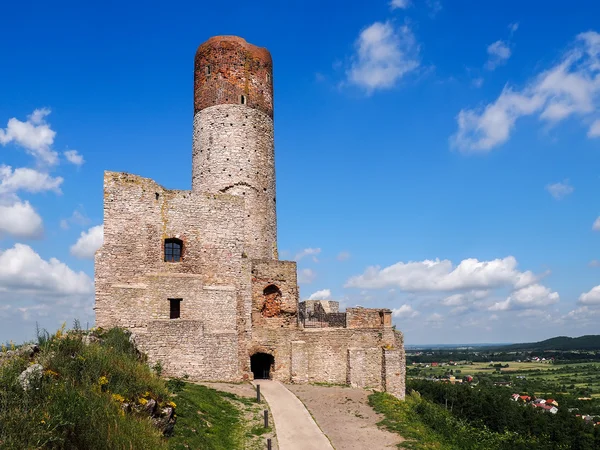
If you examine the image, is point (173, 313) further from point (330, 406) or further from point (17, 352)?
point (17, 352)

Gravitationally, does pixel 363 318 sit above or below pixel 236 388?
above

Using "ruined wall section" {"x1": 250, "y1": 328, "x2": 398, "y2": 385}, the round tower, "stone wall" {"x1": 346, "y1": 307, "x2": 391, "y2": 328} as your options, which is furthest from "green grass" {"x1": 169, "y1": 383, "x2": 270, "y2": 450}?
the round tower

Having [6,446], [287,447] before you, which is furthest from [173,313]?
[6,446]

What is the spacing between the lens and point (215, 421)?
536 inches

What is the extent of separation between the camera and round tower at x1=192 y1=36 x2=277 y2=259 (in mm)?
24188

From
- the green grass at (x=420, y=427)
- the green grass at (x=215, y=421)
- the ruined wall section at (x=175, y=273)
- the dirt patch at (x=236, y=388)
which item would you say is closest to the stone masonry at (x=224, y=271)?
the ruined wall section at (x=175, y=273)

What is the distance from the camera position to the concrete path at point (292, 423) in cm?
1290

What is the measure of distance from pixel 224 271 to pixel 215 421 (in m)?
8.64

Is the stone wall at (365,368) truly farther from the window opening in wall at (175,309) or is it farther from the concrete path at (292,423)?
the window opening in wall at (175,309)

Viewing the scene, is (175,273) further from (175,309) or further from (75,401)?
(75,401)

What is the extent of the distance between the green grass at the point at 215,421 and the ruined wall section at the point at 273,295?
5.76 metres

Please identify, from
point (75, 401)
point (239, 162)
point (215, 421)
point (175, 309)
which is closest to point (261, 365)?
point (175, 309)

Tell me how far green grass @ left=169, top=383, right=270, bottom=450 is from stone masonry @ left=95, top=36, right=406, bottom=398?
9.54 feet

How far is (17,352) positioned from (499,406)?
4199 cm
